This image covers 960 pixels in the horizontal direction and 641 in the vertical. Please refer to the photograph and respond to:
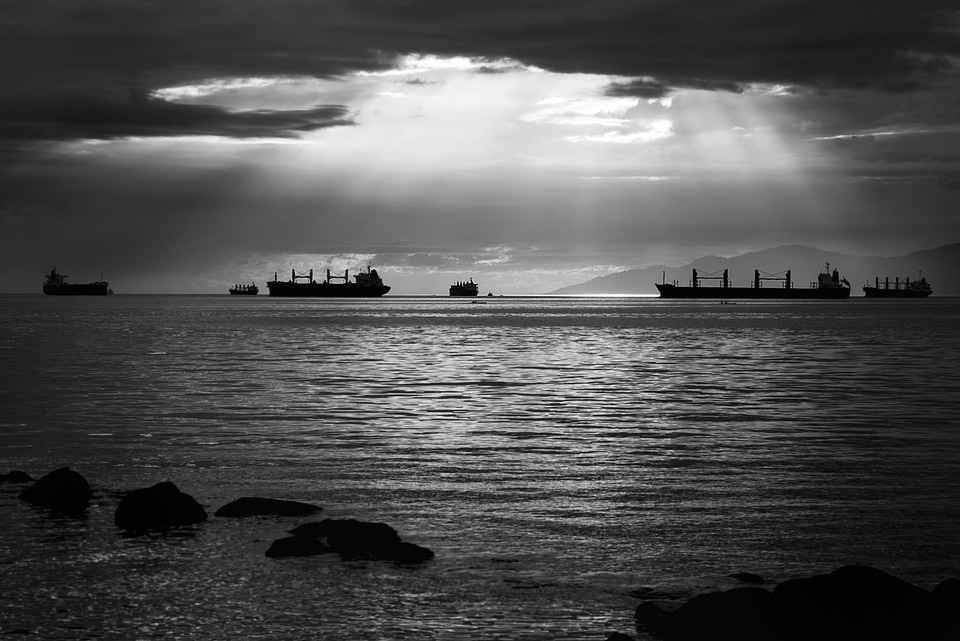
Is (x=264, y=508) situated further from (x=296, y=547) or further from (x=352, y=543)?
(x=352, y=543)

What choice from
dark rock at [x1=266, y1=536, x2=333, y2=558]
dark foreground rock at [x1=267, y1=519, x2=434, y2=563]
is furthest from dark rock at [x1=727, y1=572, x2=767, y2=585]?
dark rock at [x1=266, y1=536, x2=333, y2=558]

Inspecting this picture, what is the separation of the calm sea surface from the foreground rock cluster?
36 centimetres

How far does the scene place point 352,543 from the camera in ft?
50.3

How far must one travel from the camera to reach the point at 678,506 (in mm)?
18812

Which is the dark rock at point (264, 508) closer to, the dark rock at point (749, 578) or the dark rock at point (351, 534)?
the dark rock at point (351, 534)

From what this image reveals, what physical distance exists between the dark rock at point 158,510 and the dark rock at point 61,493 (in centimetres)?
162

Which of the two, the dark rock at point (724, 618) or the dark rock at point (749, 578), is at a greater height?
the dark rock at point (724, 618)

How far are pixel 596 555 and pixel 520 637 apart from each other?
373cm

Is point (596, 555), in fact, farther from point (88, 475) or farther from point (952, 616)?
point (88, 475)

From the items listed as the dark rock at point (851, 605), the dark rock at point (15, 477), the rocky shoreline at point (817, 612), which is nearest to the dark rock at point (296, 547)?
the rocky shoreline at point (817, 612)

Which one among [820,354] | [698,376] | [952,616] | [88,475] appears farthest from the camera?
[820,354]

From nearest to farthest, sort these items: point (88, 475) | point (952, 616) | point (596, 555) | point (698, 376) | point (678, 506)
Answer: point (952, 616) → point (596, 555) → point (678, 506) → point (88, 475) → point (698, 376)

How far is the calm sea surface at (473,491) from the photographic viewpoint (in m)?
13.0

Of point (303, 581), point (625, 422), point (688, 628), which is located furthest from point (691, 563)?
point (625, 422)
